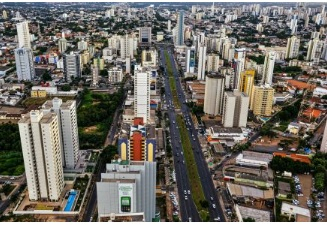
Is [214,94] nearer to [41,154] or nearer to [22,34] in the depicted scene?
[41,154]

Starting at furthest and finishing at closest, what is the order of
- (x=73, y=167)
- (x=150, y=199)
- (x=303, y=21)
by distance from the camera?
(x=303, y=21) < (x=73, y=167) < (x=150, y=199)

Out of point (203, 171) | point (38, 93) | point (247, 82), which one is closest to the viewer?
point (203, 171)

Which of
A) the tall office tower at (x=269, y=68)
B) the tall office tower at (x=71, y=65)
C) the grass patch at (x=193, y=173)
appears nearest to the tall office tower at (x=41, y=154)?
the grass patch at (x=193, y=173)

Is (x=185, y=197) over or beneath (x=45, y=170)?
beneath

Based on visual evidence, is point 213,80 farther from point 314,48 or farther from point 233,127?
point 314,48

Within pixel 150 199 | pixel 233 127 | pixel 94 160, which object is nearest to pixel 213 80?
pixel 233 127

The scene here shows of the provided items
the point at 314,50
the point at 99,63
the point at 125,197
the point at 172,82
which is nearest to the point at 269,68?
the point at 172,82

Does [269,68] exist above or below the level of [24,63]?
above
